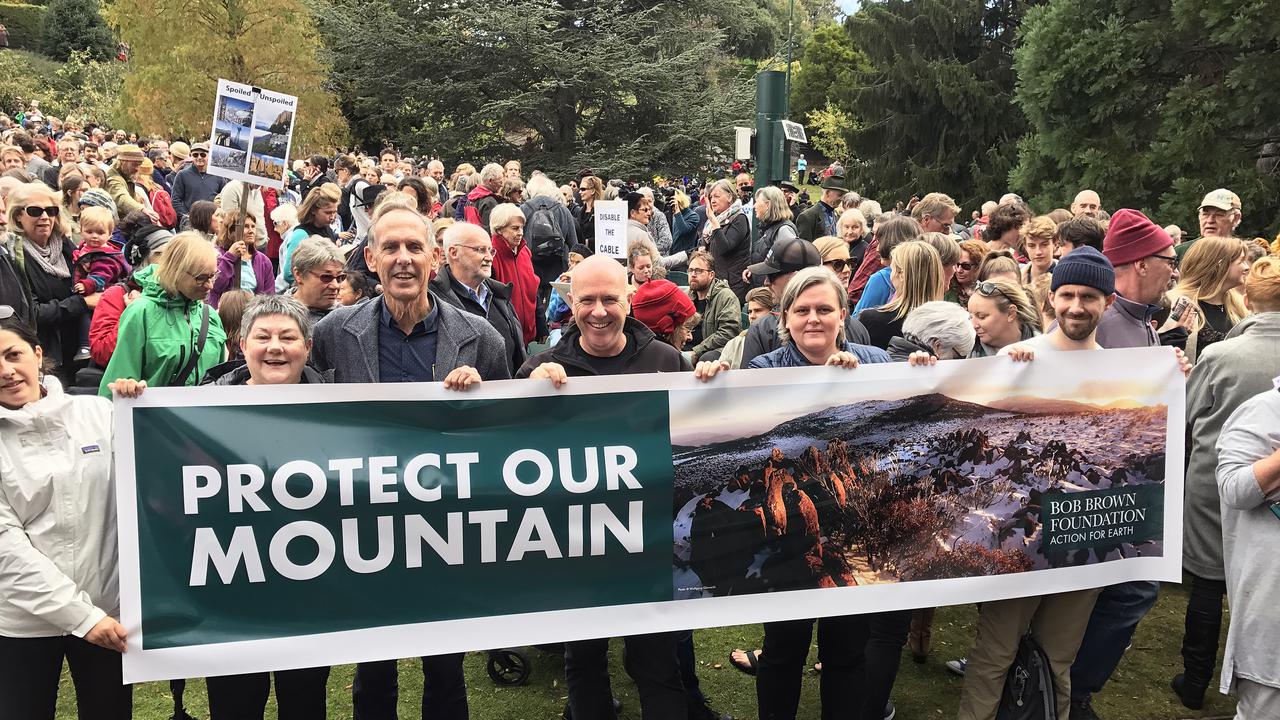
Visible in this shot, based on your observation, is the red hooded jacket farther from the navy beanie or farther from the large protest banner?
the navy beanie

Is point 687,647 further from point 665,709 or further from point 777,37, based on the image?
point 777,37

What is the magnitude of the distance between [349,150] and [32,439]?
33.4 metres

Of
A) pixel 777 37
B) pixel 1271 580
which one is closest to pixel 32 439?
pixel 1271 580

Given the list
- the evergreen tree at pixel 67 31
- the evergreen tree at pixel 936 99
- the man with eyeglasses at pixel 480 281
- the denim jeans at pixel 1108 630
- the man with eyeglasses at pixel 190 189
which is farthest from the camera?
the evergreen tree at pixel 67 31

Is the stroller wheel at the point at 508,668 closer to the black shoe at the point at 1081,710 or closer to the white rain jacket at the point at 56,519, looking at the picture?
the white rain jacket at the point at 56,519

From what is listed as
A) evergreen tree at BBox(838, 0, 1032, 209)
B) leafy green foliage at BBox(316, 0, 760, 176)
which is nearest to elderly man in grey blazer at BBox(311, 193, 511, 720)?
evergreen tree at BBox(838, 0, 1032, 209)

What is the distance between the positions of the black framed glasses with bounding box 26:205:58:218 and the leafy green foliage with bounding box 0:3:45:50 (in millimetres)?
49929

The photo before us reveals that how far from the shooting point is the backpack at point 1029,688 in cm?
411

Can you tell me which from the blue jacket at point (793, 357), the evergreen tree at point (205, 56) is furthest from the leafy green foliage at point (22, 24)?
the blue jacket at point (793, 357)

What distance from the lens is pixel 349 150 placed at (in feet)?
114

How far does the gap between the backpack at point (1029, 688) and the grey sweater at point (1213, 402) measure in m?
1.06

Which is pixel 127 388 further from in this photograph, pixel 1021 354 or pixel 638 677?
pixel 1021 354

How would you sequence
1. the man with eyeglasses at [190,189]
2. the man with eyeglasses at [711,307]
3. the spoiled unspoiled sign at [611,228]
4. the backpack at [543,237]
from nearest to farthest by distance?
the man with eyeglasses at [711,307] < the spoiled unspoiled sign at [611,228] < the backpack at [543,237] < the man with eyeglasses at [190,189]

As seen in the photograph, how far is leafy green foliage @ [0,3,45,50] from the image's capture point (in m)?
48.8
